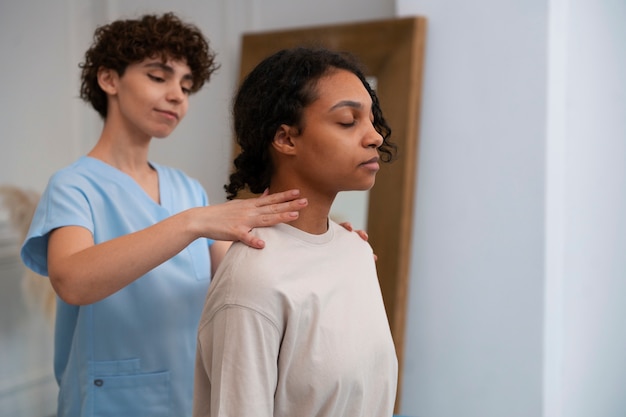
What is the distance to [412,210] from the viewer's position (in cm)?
230

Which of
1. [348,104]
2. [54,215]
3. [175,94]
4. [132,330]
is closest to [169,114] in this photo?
[175,94]

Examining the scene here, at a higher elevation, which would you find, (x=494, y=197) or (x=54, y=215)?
(x=494, y=197)

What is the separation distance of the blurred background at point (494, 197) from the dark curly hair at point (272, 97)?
3.26 feet

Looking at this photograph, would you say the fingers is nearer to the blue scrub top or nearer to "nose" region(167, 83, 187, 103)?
the blue scrub top

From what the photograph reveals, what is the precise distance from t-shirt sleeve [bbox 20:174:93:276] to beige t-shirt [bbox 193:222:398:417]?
0.38m

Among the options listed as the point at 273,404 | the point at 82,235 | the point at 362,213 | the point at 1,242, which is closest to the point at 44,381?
the point at 1,242

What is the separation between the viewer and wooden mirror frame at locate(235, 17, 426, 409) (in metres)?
2.26

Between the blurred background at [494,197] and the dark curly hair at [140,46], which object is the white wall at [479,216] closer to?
the blurred background at [494,197]

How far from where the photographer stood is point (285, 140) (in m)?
1.18

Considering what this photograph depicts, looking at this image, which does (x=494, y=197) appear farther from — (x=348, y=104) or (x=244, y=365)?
(x=244, y=365)

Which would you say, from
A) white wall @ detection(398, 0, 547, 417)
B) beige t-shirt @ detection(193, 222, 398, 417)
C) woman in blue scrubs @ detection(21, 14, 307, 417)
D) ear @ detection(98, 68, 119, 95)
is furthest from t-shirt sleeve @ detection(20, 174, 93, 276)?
white wall @ detection(398, 0, 547, 417)

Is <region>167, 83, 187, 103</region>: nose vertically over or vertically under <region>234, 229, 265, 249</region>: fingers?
over

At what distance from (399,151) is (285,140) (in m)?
1.15

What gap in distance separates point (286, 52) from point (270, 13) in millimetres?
1603
